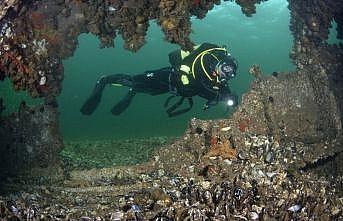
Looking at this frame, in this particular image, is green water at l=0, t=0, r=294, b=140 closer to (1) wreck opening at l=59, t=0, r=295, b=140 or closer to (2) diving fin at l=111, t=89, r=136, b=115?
(1) wreck opening at l=59, t=0, r=295, b=140

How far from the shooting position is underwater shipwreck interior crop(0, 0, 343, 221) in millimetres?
4457

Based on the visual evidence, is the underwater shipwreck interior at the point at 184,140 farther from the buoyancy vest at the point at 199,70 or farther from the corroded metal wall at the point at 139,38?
the buoyancy vest at the point at 199,70

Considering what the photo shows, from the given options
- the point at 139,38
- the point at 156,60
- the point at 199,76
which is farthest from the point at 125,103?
the point at 156,60

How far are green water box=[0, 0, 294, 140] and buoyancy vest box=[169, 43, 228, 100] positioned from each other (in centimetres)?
3555

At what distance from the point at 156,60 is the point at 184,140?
71003 millimetres

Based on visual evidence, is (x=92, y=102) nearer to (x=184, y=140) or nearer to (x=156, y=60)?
(x=184, y=140)

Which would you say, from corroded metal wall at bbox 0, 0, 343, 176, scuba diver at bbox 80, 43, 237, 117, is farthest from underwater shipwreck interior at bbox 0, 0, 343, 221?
scuba diver at bbox 80, 43, 237, 117

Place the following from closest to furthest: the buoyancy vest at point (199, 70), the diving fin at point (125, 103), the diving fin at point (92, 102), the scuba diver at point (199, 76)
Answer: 1. the scuba diver at point (199, 76)
2. the buoyancy vest at point (199, 70)
3. the diving fin at point (92, 102)
4. the diving fin at point (125, 103)

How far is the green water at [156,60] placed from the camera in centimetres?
4903

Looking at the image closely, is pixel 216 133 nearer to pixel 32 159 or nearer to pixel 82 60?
pixel 32 159

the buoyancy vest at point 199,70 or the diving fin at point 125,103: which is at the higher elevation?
the buoyancy vest at point 199,70

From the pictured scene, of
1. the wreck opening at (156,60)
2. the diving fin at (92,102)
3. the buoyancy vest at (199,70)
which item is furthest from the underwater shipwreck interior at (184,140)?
the wreck opening at (156,60)

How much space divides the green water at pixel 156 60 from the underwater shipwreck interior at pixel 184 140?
36.5 meters

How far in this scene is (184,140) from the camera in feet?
20.5
